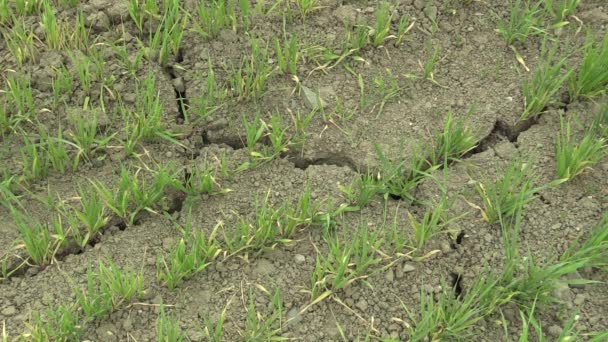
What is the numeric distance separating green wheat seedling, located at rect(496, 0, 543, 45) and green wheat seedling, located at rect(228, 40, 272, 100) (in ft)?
2.99

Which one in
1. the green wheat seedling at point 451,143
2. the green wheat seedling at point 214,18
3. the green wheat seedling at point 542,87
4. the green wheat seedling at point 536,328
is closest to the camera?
the green wheat seedling at point 536,328

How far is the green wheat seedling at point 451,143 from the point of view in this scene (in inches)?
102

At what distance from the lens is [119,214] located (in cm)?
244

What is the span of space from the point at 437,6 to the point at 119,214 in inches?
57.9

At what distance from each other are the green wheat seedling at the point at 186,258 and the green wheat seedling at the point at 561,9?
1529 mm

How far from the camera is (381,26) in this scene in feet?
9.37

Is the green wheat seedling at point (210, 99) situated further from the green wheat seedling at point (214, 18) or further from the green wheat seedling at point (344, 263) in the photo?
the green wheat seedling at point (344, 263)

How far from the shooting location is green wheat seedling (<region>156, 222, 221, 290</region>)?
231 centimetres

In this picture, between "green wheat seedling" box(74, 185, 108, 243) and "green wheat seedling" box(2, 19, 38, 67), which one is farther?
"green wheat seedling" box(2, 19, 38, 67)

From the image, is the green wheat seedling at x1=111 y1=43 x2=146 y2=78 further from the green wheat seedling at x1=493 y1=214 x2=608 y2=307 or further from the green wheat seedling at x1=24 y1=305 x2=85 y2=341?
the green wheat seedling at x1=493 y1=214 x2=608 y2=307

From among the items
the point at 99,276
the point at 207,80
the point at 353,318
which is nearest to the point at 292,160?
the point at 207,80

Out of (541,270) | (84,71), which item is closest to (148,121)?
(84,71)

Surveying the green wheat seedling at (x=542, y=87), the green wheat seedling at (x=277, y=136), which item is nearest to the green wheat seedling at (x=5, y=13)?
the green wheat seedling at (x=277, y=136)

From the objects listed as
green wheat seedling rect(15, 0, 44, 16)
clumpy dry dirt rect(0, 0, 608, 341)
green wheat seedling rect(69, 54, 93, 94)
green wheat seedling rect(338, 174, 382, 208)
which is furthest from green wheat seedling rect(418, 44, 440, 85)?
green wheat seedling rect(15, 0, 44, 16)
